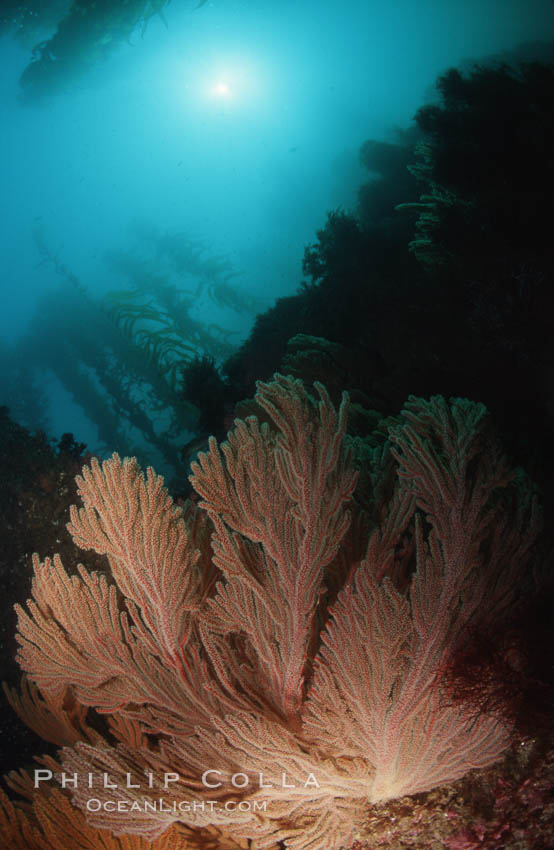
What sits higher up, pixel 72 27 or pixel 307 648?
pixel 72 27

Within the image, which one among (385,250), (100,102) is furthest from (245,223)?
(385,250)

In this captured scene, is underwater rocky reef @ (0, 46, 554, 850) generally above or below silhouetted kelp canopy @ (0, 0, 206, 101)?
below

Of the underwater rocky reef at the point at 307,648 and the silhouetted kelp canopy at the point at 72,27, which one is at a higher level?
the silhouetted kelp canopy at the point at 72,27

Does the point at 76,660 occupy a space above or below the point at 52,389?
below

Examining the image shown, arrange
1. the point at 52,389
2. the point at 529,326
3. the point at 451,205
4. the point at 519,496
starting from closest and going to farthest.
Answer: the point at 519,496
the point at 529,326
the point at 451,205
the point at 52,389

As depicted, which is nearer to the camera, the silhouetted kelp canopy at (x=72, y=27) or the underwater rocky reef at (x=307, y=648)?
the underwater rocky reef at (x=307, y=648)

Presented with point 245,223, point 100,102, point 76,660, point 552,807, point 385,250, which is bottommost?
point 552,807

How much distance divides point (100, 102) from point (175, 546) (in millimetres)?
104083

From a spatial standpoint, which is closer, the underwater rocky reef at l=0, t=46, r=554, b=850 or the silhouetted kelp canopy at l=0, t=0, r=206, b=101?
the underwater rocky reef at l=0, t=46, r=554, b=850

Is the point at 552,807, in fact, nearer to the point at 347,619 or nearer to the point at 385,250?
the point at 347,619

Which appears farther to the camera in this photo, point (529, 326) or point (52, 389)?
point (52, 389)

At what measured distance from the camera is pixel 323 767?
1874 millimetres

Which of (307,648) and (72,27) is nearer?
(307,648)

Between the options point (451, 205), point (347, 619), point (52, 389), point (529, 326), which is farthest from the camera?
point (52, 389)
